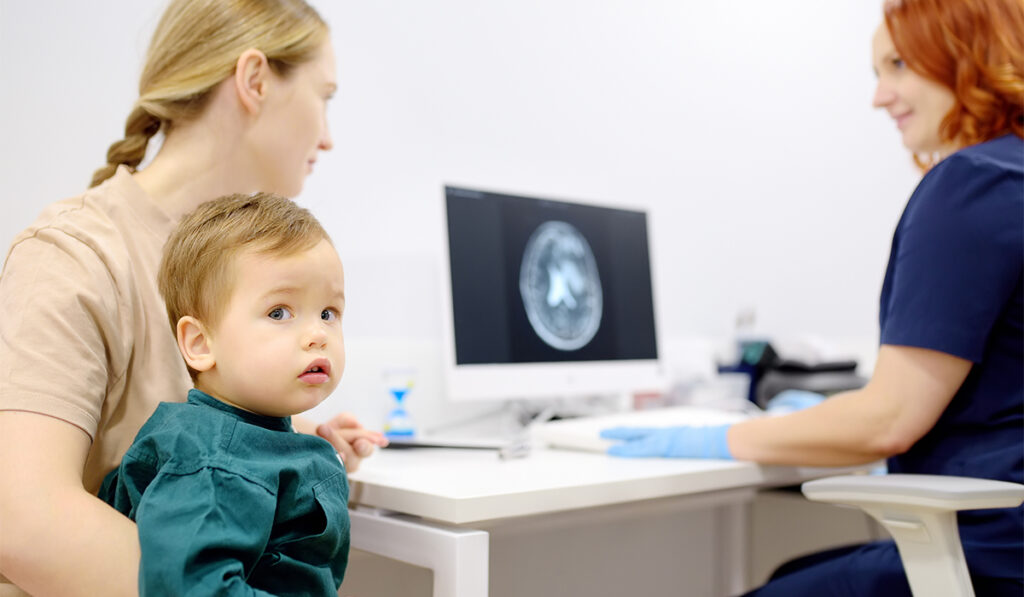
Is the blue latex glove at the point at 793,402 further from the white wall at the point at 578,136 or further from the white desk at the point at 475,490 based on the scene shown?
the white wall at the point at 578,136

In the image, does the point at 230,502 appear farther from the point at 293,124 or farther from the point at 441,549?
the point at 293,124

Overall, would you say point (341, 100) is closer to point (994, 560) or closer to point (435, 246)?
point (435, 246)

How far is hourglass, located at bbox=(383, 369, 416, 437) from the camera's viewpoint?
5.89 feet

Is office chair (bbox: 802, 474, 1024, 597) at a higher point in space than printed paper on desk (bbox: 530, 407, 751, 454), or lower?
lower

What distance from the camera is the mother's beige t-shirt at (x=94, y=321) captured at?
0.91m

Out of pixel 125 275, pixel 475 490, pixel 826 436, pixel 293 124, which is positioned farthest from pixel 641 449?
pixel 125 275

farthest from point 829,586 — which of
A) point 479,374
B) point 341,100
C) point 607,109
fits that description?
point 607,109

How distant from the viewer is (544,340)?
197 cm

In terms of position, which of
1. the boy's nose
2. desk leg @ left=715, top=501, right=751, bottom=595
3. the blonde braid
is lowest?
desk leg @ left=715, top=501, right=751, bottom=595

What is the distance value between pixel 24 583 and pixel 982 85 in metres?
1.44

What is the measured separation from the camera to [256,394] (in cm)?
94

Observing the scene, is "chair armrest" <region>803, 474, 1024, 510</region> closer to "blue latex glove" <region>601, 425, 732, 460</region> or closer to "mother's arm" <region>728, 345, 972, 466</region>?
"mother's arm" <region>728, 345, 972, 466</region>

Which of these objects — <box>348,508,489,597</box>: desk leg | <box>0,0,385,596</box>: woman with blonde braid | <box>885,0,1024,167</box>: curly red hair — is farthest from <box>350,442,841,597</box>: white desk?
<box>885,0,1024,167</box>: curly red hair

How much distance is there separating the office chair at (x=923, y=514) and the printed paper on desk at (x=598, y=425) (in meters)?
0.53
